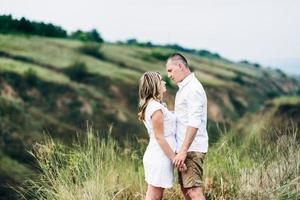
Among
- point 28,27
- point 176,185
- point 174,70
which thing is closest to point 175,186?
point 176,185

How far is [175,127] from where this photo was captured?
15.8 ft

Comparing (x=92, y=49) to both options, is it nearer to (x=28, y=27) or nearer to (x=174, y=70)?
(x=28, y=27)

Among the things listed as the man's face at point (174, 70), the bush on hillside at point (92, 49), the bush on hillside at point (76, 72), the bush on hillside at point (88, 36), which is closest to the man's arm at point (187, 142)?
Result: the man's face at point (174, 70)

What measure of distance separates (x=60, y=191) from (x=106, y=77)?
37.2 meters

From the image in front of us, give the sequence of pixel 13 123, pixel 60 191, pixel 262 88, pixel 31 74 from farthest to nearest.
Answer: pixel 262 88 → pixel 31 74 → pixel 13 123 → pixel 60 191

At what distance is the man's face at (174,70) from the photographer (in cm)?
479

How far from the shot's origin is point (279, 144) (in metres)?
6.73

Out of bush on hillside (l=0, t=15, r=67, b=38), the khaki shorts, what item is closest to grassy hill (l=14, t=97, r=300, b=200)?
the khaki shorts

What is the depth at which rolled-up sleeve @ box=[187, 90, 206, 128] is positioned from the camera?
4637mm

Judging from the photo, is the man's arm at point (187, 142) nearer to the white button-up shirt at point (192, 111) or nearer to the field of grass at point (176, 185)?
the white button-up shirt at point (192, 111)

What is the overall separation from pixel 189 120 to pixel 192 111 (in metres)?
0.07

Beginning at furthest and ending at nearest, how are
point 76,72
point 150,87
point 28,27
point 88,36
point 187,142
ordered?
point 88,36
point 76,72
point 28,27
point 150,87
point 187,142

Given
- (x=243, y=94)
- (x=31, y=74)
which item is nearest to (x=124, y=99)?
(x=31, y=74)

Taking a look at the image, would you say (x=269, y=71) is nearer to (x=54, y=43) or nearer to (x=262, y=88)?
(x=262, y=88)
